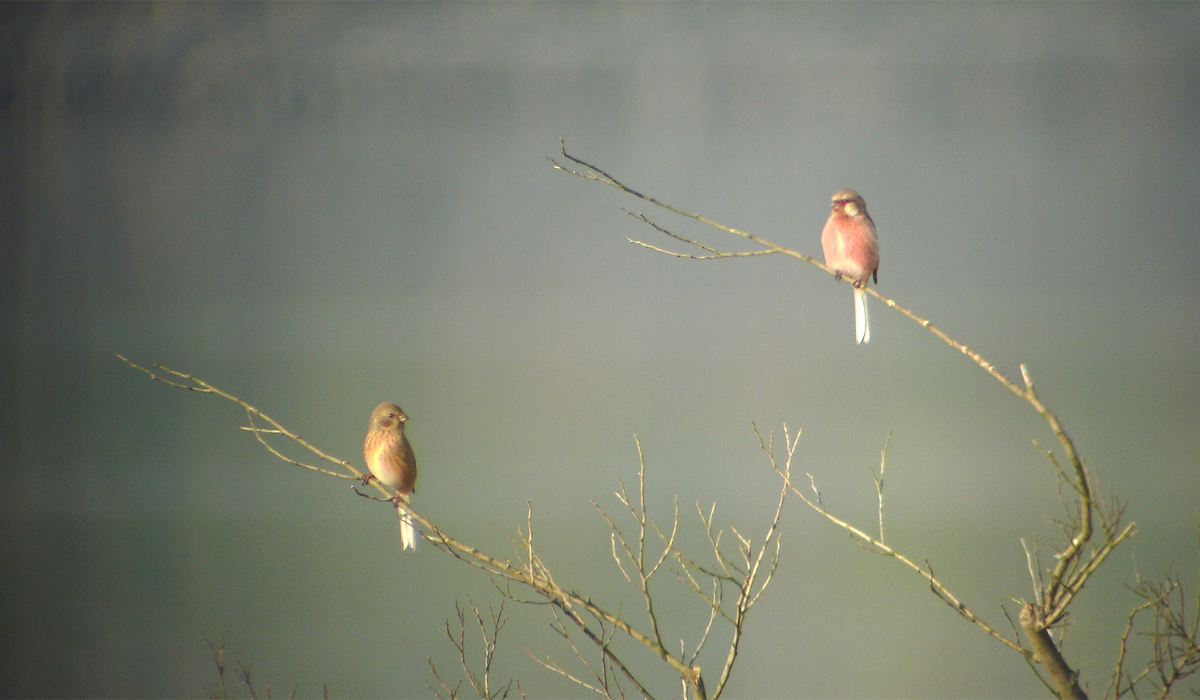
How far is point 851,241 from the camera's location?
2.71 metres

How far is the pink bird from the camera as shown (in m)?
2.70

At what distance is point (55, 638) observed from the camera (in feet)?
13.4

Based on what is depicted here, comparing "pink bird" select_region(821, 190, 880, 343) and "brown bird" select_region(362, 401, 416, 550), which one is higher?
"pink bird" select_region(821, 190, 880, 343)

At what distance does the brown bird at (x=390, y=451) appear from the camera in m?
2.66

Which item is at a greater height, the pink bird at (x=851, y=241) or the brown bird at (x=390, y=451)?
the pink bird at (x=851, y=241)

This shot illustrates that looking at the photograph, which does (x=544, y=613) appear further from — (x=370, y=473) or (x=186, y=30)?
(x=186, y=30)

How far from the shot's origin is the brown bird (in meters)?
2.66

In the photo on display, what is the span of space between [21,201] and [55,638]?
2.34 metres

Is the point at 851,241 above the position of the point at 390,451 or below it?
above

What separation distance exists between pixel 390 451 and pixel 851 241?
172 centimetres

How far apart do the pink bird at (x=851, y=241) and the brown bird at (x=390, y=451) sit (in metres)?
1.58

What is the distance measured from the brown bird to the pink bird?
158 centimetres

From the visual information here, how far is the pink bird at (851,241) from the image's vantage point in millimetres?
2701

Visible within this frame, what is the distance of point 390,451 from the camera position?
2.65m
